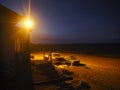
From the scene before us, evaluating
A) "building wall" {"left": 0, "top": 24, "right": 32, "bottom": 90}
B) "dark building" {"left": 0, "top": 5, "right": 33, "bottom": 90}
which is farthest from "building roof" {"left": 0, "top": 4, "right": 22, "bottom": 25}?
"building wall" {"left": 0, "top": 24, "right": 32, "bottom": 90}

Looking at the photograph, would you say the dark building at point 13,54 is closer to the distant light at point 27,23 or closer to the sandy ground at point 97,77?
the distant light at point 27,23

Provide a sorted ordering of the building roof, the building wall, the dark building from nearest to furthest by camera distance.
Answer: the building roof < the dark building < the building wall

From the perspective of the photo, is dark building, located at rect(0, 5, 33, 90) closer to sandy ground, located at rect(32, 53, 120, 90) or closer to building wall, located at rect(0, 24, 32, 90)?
building wall, located at rect(0, 24, 32, 90)

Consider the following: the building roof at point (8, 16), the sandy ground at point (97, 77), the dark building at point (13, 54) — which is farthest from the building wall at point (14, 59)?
the sandy ground at point (97, 77)

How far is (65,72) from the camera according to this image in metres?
17.5

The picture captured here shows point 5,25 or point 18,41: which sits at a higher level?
point 5,25

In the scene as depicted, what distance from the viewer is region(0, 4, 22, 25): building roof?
25.6 ft

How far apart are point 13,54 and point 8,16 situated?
8.14 feet

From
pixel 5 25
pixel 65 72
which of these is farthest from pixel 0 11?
pixel 65 72

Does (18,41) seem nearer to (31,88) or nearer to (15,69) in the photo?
(15,69)

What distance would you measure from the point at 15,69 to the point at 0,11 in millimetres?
3727

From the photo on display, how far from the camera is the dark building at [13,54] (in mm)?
7966

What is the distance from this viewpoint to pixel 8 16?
848 centimetres

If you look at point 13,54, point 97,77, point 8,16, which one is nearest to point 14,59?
point 13,54
